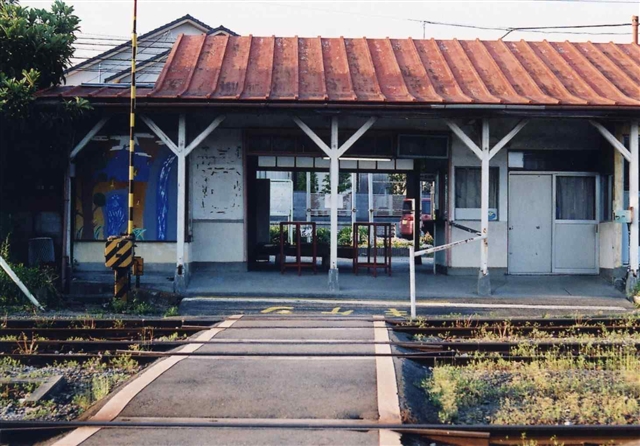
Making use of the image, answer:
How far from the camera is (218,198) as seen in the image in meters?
14.6

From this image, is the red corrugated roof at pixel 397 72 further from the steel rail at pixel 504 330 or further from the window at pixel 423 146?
the steel rail at pixel 504 330

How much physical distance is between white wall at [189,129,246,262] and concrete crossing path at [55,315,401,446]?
19.9 feet

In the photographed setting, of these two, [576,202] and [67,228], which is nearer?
[67,228]

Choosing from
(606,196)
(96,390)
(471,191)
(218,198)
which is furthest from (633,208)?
(96,390)

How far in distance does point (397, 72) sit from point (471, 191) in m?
3.28

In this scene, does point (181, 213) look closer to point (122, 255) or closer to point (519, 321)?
point (122, 255)

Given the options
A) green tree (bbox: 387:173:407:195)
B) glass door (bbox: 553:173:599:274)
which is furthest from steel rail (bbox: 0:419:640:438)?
green tree (bbox: 387:173:407:195)

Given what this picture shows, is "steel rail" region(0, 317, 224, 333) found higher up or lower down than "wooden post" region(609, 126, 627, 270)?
lower down

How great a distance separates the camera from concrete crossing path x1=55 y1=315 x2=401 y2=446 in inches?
192

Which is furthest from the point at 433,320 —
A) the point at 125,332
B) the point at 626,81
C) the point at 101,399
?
the point at 626,81

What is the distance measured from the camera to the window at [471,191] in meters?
15.0

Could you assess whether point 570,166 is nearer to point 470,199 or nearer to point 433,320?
point 470,199

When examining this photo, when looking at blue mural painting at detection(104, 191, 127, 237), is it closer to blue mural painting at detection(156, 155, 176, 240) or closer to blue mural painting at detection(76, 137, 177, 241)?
blue mural painting at detection(76, 137, 177, 241)

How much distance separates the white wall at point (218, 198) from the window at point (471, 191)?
200 inches
